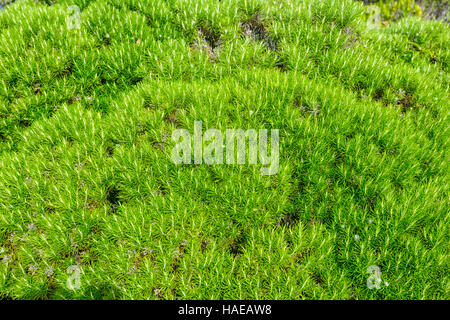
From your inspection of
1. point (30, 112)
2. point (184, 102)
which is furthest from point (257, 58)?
point (30, 112)

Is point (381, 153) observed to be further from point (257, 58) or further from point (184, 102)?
point (184, 102)

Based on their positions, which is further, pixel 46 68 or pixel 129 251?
pixel 46 68

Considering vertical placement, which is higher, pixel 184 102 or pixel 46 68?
pixel 46 68
